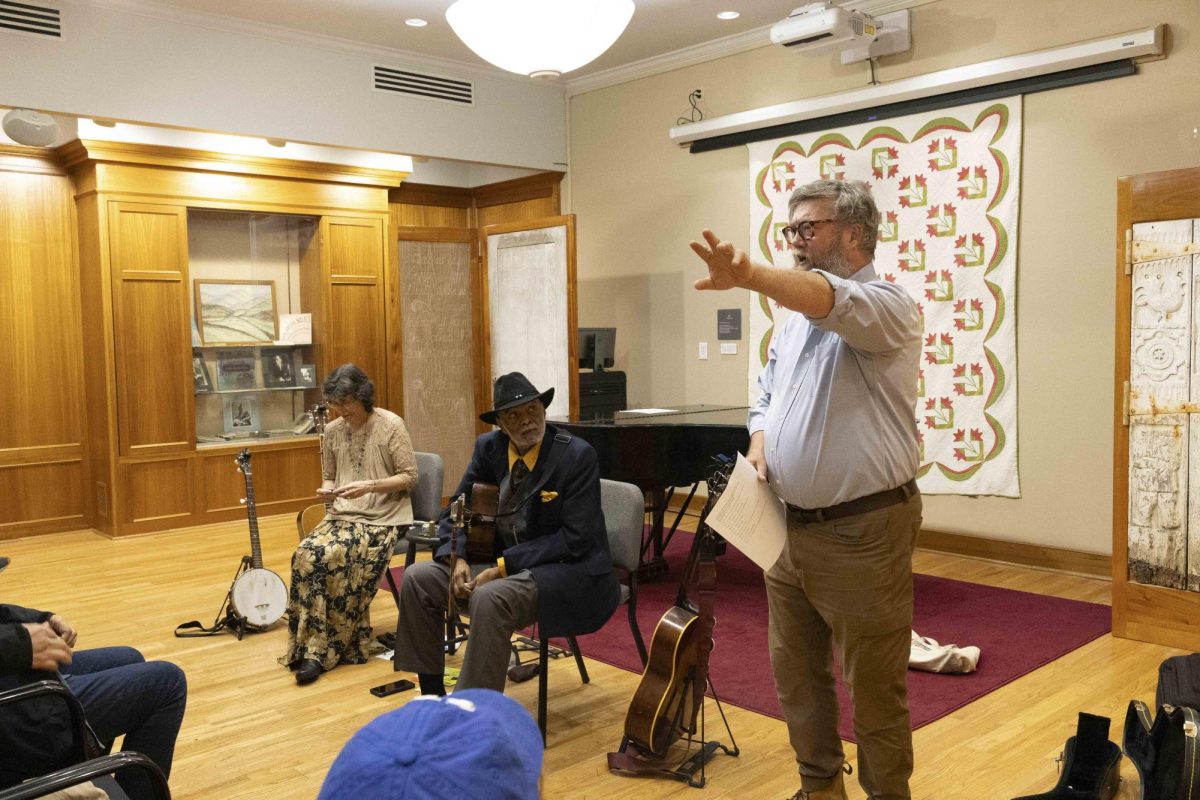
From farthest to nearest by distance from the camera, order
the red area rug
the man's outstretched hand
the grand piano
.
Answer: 1. the grand piano
2. the red area rug
3. the man's outstretched hand

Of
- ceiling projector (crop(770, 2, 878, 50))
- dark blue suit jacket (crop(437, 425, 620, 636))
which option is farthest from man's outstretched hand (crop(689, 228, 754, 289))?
ceiling projector (crop(770, 2, 878, 50))

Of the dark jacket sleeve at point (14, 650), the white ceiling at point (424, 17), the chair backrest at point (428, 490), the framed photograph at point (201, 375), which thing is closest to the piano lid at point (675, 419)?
the chair backrest at point (428, 490)

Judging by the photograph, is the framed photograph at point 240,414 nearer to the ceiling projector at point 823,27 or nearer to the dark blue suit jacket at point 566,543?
the ceiling projector at point 823,27

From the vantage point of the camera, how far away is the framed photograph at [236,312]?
7020mm

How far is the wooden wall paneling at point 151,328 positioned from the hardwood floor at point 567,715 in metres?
1.62

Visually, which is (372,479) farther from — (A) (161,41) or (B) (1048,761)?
(A) (161,41)

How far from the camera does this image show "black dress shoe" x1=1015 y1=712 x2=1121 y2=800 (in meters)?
2.71

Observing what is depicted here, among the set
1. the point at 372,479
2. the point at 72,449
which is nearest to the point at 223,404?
the point at 72,449

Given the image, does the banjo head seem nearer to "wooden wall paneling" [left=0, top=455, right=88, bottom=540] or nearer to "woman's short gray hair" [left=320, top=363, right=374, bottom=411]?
"woman's short gray hair" [left=320, top=363, right=374, bottom=411]

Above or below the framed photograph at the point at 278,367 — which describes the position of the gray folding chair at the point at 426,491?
below

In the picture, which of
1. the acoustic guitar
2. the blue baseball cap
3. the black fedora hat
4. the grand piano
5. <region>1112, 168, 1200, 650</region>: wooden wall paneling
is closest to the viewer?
the blue baseball cap

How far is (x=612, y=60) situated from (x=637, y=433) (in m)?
3.49

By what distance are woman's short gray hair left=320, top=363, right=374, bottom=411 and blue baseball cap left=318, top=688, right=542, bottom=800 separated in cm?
347

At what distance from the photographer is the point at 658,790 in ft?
9.32
